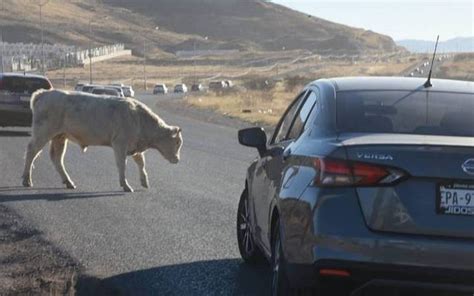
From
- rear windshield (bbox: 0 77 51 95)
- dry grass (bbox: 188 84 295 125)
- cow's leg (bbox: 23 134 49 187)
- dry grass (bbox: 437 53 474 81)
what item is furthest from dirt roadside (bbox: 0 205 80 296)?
dry grass (bbox: 437 53 474 81)

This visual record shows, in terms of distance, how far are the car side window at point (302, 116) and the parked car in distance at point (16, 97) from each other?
2002 centimetres

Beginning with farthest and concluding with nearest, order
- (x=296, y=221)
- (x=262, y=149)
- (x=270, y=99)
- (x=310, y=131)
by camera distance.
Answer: (x=270, y=99) < (x=262, y=149) < (x=310, y=131) < (x=296, y=221)

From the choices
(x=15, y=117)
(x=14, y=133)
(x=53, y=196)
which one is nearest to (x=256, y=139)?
(x=53, y=196)

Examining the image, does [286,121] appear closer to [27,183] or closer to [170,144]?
[27,183]

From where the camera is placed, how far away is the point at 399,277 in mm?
5289

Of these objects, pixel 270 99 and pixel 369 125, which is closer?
pixel 369 125

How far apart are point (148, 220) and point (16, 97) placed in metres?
16.1

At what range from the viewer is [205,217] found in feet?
37.8

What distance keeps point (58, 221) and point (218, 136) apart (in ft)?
56.9

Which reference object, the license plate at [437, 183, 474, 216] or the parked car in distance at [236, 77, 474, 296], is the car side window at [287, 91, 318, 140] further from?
the license plate at [437, 183, 474, 216]

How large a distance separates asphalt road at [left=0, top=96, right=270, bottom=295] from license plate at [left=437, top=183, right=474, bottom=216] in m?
2.67

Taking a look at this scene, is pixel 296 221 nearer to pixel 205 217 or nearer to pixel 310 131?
pixel 310 131

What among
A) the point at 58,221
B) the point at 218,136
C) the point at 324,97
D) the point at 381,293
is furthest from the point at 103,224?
the point at 218,136

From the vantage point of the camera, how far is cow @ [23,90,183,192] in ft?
50.4
